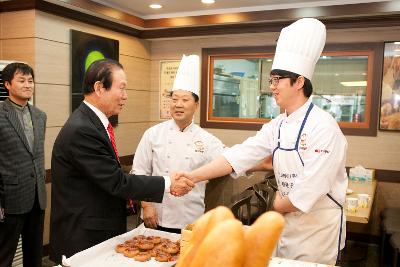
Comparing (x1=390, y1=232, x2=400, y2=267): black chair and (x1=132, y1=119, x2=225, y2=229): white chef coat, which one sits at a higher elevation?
(x1=132, y1=119, x2=225, y2=229): white chef coat

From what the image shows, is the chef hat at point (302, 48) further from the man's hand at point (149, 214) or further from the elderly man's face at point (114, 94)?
the man's hand at point (149, 214)

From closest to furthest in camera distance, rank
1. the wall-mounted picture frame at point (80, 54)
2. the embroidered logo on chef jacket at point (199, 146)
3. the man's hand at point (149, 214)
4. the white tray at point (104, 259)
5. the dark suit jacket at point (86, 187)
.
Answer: the white tray at point (104, 259), the dark suit jacket at point (86, 187), the man's hand at point (149, 214), the embroidered logo on chef jacket at point (199, 146), the wall-mounted picture frame at point (80, 54)

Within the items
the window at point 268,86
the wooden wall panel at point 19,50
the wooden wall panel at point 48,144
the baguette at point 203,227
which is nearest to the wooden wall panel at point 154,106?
the window at point 268,86

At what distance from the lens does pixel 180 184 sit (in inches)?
76.2

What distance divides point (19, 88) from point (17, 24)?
1146mm

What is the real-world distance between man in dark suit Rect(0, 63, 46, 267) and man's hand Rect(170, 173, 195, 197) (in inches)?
63.2

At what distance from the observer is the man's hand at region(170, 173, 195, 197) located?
1924mm

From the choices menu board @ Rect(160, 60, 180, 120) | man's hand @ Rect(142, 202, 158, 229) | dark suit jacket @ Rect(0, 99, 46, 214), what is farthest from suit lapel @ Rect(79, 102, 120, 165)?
menu board @ Rect(160, 60, 180, 120)

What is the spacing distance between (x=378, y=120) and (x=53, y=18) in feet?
12.5

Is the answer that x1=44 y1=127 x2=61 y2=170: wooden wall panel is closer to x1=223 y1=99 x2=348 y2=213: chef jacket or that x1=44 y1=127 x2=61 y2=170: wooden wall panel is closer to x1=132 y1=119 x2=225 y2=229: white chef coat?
x1=132 y1=119 x2=225 y2=229: white chef coat

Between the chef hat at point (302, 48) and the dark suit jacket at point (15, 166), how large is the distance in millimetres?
2177

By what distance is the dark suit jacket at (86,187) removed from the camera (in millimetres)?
1621

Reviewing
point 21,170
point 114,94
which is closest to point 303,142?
point 114,94

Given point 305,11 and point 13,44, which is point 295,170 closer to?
point 305,11
